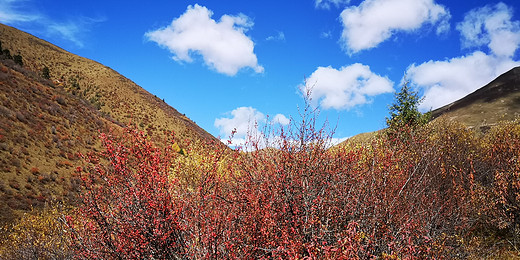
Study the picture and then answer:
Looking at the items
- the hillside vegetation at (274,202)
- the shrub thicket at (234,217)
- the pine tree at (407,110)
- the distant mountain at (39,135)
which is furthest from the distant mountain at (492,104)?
the shrub thicket at (234,217)

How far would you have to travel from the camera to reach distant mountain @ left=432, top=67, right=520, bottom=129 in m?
85.6

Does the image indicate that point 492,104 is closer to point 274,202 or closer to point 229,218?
point 274,202

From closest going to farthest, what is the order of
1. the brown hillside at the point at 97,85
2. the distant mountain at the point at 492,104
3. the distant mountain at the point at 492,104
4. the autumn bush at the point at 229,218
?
1. the autumn bush at the point at 229,218
2. the brown hillside at the point at 97,85
3. the distant mountain at the point at 492,104
4. the distant mountain at the point at 492,104

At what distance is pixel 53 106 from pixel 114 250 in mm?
40545

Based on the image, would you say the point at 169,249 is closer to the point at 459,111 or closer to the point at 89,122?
the point at 89,122

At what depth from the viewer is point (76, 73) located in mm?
80062

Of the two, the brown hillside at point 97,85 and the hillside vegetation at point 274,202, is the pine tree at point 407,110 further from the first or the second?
the brown hillside at point 97,85

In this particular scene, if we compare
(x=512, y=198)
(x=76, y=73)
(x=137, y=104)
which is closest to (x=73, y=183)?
(x=512, y=198)

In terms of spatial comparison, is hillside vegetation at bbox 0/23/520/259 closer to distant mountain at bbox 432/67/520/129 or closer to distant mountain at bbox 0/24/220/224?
distant mountain at bbox 0/24/220/224

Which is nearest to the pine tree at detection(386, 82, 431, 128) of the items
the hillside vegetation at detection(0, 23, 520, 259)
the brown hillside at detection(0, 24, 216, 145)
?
the hillside vegetation at detection(0, 23, 520, 259)

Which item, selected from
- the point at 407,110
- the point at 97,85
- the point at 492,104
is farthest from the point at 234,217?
the point at 492,104

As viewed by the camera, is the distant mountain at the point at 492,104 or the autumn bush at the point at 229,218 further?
the distant mountain at the point at 492,104

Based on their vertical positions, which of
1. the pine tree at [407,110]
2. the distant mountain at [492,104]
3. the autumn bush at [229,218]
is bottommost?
the autumn bush at [229,218]

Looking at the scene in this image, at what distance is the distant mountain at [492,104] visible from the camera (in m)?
85.6
